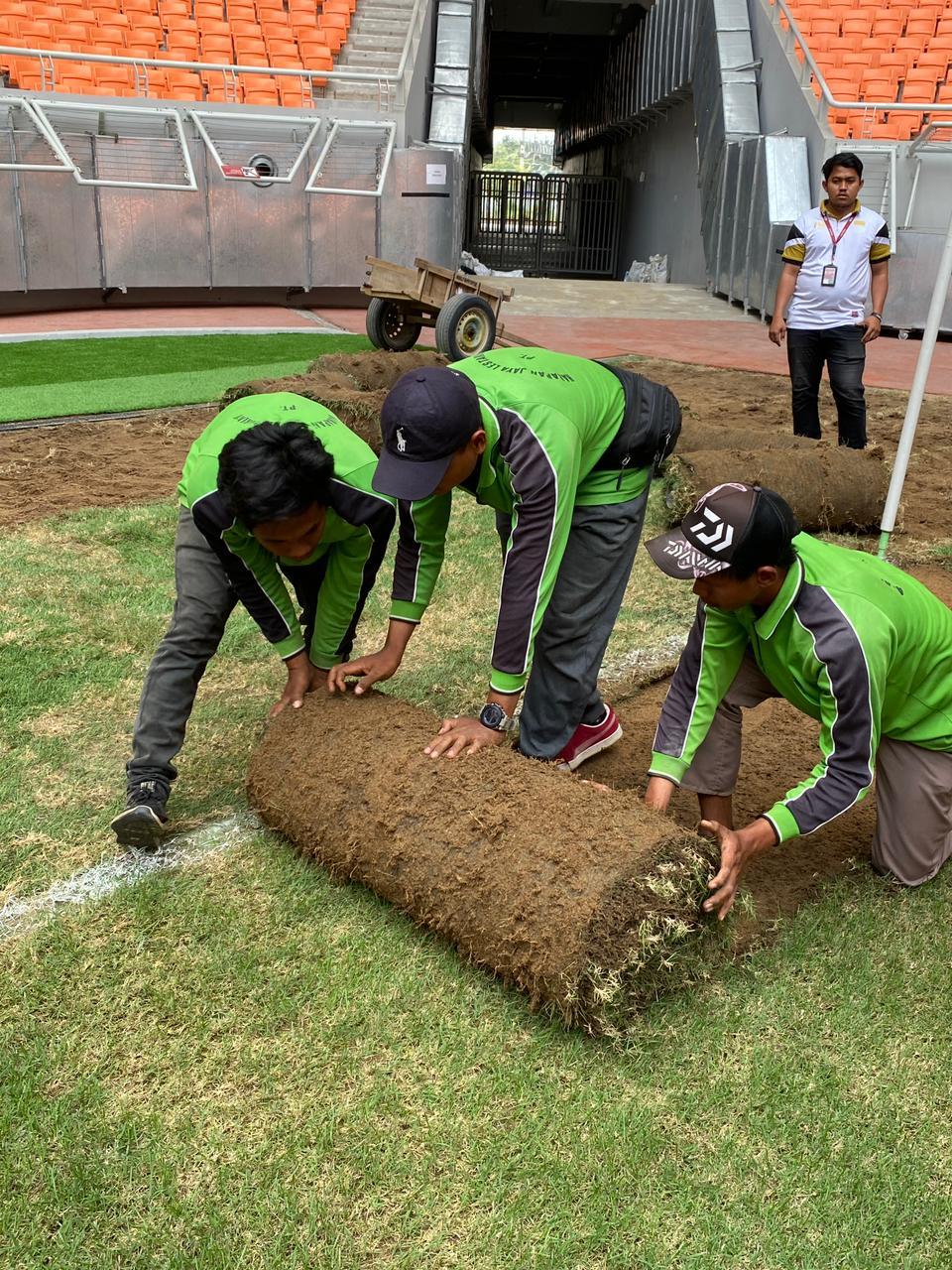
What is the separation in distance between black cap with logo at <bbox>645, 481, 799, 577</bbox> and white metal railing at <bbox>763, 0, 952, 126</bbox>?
15.0 m

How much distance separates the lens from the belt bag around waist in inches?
132

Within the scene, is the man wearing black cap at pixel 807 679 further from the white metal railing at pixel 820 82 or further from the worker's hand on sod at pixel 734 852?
the white metal railing at pixel 820 82

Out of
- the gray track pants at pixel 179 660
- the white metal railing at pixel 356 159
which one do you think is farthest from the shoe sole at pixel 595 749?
the white metal railing at pixel 356 159

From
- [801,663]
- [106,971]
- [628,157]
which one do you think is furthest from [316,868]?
[628,157]

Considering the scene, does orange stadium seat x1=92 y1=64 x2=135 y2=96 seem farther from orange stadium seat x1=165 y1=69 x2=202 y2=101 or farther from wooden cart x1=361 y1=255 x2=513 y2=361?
wooden cart x1=361 y1=255 x2=513 y2=361

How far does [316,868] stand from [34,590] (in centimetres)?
281

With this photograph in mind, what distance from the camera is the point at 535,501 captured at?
286 centimetres

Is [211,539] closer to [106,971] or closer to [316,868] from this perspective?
[316,868]

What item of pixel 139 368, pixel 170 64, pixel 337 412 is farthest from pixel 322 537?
pixel 170 64

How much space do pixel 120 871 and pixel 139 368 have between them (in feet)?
29.0

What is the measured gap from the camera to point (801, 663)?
273 cm

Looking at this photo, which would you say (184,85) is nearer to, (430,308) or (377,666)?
(430,308)

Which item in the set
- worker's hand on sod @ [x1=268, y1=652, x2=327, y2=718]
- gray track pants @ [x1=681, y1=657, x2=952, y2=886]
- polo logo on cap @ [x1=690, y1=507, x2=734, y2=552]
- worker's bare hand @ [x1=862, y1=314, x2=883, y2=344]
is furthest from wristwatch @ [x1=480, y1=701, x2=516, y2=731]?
worker's bare hand @ [x1=862, y1=314, x2=883, y2=344]

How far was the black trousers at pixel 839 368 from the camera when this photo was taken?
7035mm
